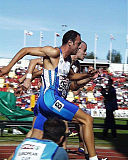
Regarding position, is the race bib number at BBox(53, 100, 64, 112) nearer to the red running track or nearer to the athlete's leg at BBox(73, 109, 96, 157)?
the athlete's leg at BBox(73, 109, 96, 157)

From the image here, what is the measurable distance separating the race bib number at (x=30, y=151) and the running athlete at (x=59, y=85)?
92.6 inches

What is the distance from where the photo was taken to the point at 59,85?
6.24 meters

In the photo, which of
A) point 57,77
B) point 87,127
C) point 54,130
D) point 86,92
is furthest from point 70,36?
point 86,92

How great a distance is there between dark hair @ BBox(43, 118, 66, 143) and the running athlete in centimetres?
217

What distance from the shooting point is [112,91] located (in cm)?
1370

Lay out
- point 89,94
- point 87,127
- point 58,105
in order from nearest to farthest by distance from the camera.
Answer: point 58,105
point 87,127
point 89,94

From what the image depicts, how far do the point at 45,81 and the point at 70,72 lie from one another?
0.79 metres

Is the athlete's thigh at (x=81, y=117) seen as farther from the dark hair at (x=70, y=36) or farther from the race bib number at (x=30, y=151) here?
the race bib number at (x=30, y=151)

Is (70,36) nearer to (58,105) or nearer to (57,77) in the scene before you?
(57,77)

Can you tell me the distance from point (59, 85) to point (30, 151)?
2.73 meters

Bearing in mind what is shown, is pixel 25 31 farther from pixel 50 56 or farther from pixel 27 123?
pixel 50 56

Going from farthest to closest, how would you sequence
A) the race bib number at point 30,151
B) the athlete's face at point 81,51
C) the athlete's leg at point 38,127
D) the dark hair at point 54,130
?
the athlete's face at point 81,51 < the athlete's leg at point 38,127 < the dark hair at point 54,130 < the race bib number at point 30,151

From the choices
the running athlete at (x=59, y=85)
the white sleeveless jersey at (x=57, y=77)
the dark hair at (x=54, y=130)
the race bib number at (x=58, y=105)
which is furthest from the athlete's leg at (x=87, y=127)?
the dark hair at (x=54, y=130)

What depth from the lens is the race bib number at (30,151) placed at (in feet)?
11.6
